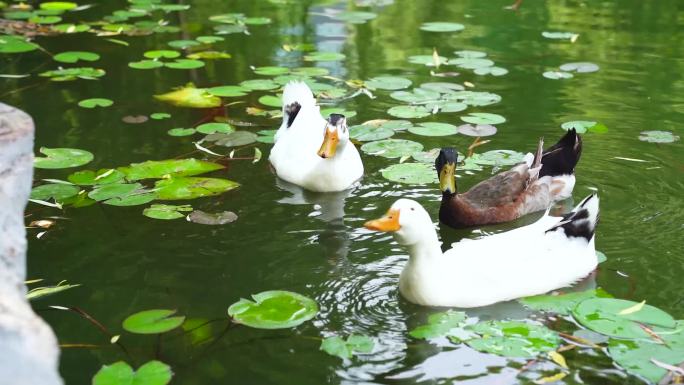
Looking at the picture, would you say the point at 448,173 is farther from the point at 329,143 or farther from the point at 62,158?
the point at 62,158

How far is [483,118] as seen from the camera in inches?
275

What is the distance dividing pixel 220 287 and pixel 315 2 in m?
6.91

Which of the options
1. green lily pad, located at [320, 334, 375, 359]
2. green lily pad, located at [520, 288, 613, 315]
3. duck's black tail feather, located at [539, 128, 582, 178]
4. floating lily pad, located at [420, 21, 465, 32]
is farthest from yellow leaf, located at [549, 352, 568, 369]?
floating lily pad, located at [420, 21, 465, 32]

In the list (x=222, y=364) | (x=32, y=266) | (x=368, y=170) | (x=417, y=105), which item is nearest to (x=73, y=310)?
(x=32, y=266)

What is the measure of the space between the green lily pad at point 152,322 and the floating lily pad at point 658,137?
146 inches

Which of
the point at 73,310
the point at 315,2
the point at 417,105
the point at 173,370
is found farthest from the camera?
the point at 315,2

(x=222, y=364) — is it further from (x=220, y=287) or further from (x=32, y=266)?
(x=32, y=266)

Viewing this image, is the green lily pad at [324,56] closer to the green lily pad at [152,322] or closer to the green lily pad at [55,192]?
the green lily pad at [55,192]

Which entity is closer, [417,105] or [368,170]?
[368,170]

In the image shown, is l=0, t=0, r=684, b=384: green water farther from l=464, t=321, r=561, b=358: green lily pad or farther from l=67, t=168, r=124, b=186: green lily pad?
l=67, t=168, r=124, b=186: green lily pad

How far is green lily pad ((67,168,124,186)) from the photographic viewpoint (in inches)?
234

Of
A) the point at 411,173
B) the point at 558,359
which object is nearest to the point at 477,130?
the point at 411,173

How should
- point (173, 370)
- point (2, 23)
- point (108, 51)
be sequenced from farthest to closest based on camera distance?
1. point (2, 23)
2. point (108, 51)
3. point (173, 370)

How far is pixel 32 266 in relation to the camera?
4.96 meters
